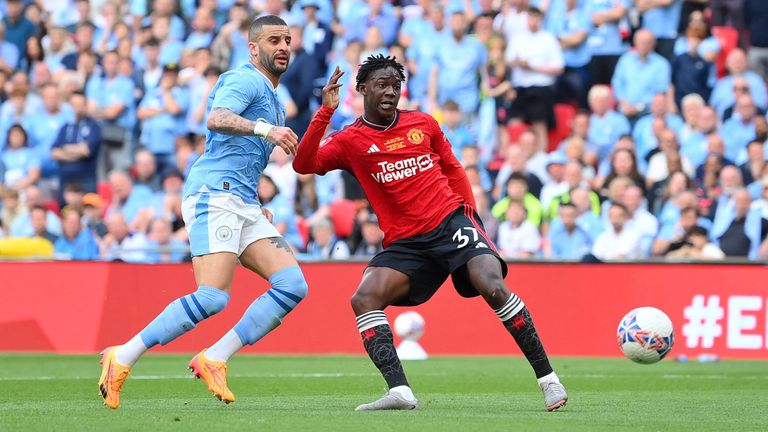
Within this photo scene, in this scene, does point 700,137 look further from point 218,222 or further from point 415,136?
point 218,222

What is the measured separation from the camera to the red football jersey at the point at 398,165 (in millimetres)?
9562

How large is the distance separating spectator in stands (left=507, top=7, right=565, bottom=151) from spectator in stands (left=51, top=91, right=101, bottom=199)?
21.3ft

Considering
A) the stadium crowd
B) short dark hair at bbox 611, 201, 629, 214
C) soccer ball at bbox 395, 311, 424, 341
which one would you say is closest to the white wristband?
soccer ball at bbox 395, 311, 424, 341

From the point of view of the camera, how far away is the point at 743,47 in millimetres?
20438

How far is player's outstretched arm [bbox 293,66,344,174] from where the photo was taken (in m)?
9.02

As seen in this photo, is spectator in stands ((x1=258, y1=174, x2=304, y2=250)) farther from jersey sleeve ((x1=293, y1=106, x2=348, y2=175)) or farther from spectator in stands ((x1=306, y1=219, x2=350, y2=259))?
jersey sleeve ((x1=293, y1=106, x2=348, y2=175))

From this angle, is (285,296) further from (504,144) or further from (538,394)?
(504,144)

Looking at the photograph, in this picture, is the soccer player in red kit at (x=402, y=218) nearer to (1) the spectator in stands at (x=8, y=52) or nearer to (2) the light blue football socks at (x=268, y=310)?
(2) the light blue football socks at (x=268, y=310)

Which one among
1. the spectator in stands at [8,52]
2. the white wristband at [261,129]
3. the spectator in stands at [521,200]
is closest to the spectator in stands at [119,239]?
the spectator in stands at [521,200]

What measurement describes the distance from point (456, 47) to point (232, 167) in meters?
11.6

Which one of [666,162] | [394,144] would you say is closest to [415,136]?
[394,144]

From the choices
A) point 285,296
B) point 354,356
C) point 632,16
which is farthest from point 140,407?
point 632,16

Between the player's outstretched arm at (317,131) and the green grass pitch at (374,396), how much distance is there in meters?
1.65

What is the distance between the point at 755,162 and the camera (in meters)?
18.2
